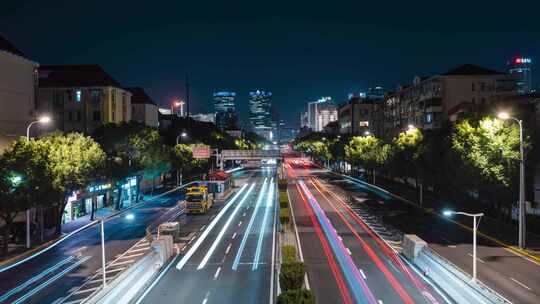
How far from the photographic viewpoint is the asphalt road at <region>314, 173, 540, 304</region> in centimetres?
2894

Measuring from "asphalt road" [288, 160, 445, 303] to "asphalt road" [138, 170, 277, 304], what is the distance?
3232 mm

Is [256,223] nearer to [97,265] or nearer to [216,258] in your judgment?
[216,258]

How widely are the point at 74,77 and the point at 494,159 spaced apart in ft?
238

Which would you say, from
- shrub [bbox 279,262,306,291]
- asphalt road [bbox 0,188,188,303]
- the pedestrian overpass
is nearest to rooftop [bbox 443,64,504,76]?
the pedestrian overpass

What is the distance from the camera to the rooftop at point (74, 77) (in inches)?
3450

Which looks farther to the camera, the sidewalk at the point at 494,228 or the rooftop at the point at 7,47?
the rooftop at the point at 7,47

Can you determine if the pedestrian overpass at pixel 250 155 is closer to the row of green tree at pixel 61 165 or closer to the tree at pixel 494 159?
the row of green tree at pixel 61 165

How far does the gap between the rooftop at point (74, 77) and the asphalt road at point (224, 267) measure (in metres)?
43.3

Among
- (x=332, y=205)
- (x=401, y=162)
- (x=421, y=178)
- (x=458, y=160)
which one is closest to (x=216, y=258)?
(x=458, y=160)

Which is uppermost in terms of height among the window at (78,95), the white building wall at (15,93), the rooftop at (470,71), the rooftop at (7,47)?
the rooftop at (470,71)

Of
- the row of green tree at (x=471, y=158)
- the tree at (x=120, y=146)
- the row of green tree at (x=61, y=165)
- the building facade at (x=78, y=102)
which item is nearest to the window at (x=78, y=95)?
the building facade at (x=78, y=102)

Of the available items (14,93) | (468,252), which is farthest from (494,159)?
(14,93)

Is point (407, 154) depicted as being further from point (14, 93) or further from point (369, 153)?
point (14, 93)

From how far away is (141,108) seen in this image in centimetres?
11856
